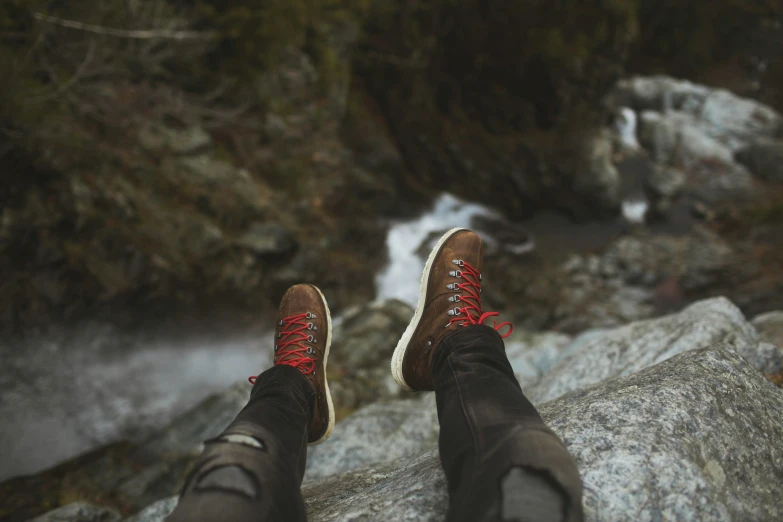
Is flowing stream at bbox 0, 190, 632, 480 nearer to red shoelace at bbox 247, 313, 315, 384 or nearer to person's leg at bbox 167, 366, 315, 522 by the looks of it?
red shoelace at bbox 247, 313, 315, 384

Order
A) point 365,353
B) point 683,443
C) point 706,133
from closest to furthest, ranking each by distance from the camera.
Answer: point 683,443 < point 365,353 < point 706,133

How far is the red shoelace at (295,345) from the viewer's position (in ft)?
7.55

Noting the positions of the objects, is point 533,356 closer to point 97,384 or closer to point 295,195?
point 295,195

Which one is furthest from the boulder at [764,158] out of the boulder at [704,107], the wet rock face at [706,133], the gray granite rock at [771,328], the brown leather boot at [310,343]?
the brown leather boot at [310,343]

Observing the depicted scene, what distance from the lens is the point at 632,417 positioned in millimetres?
1529

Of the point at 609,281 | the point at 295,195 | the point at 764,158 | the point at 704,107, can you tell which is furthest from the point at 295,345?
the point at 704,107

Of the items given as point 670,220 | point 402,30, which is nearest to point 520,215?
point 670,220

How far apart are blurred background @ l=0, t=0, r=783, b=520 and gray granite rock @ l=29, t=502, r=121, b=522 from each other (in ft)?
1.33

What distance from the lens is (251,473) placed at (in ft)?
4.45

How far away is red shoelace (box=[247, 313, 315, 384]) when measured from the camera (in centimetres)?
230

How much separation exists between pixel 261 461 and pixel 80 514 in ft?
6.13

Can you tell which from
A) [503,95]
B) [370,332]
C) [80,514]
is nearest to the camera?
[80,514]

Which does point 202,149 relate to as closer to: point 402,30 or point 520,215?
point 402,30

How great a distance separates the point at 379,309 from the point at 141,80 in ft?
12.2
